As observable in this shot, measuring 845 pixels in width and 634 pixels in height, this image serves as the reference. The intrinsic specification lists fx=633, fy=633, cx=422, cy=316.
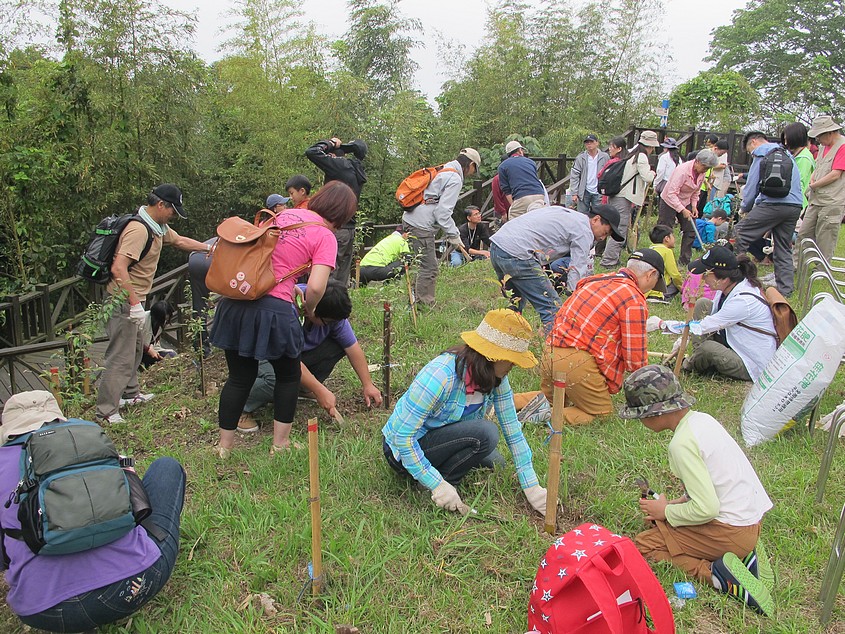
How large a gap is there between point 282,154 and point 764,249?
842 centimetres

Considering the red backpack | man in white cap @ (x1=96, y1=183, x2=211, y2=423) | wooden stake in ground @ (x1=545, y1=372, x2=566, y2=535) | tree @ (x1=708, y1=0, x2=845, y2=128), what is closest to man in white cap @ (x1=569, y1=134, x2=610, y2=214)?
man in white cap @ (x1=96, y1=183, x2=211, y2=423)

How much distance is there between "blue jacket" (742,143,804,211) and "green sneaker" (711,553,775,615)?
481cm

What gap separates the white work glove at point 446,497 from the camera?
9.15 ft

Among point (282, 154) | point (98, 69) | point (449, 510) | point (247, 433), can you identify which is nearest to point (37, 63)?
point (98, 69)

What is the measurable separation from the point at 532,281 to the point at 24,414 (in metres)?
3.51

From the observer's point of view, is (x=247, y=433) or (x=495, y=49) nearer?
(x=247, y=433)

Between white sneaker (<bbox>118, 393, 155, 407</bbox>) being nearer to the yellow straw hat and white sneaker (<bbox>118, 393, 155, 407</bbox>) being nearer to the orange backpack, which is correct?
the orange backpack

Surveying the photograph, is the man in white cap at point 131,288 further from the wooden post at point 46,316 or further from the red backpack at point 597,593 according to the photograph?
the wooden post at point 46,316

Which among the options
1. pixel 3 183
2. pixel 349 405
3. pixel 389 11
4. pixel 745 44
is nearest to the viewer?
pixel 349 405

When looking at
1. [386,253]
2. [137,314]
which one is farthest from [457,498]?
[386,253]

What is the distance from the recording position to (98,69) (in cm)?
858

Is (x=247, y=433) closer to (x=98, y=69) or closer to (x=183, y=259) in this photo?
(x=98, y=69)

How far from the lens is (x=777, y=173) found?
6020 millimetres

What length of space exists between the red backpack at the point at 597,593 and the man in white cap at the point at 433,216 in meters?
3.90
